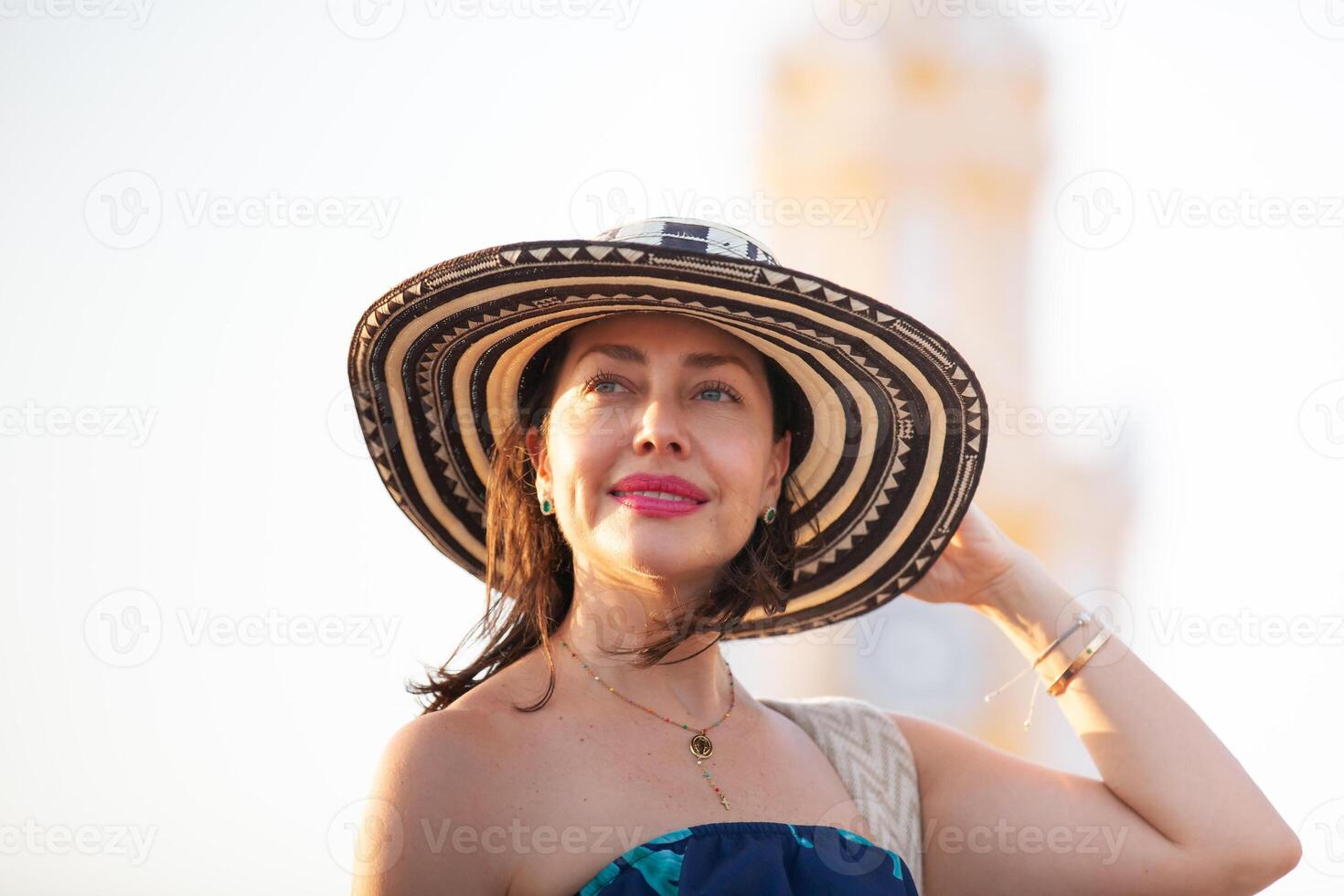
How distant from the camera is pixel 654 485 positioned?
231cm

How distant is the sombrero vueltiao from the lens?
2229mm

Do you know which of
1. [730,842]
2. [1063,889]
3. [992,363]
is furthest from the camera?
[992,363]

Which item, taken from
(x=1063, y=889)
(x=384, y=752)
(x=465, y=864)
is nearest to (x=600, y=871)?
(x=465, y=864)

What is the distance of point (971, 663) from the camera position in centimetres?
1612

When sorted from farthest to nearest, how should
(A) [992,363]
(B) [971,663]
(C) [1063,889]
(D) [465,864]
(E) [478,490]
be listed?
(A) [992,363], (B) [971,663], (E) [478,490], (C) [1063,889], (D) [465,864]


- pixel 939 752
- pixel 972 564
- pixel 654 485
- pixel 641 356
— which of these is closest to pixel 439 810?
pixel 654 485

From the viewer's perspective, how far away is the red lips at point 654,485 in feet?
7.56

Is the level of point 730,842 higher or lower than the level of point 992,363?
lower

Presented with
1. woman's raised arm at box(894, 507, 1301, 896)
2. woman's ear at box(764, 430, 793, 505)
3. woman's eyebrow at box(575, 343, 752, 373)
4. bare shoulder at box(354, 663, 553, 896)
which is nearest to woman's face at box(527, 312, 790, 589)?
woman's eyebrow at box(575, 343, 752, 373)

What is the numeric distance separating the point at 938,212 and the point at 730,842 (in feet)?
57.4

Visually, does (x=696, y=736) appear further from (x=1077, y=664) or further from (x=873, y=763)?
(x=1077, y=664)

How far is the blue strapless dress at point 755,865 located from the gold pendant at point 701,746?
0.16 m

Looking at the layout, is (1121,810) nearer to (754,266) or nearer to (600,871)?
(600,871)

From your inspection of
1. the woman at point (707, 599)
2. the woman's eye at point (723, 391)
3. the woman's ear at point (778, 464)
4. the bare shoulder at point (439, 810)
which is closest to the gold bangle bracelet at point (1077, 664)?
the woman at point (707, 599)
